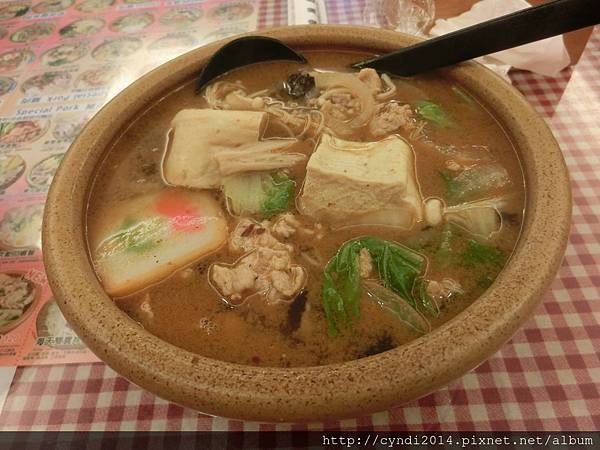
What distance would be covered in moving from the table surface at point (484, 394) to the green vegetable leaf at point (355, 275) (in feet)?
0.75

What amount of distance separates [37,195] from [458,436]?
1.43 m

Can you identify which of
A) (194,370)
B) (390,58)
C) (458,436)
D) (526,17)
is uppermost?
(526,17)

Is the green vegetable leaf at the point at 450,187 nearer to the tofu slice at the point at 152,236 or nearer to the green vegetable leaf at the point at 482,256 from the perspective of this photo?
the green vegetable leaf at the point at 482,256

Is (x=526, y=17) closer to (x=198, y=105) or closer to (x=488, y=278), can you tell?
(x=488, y=278)

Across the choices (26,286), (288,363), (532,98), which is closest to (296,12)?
(532,98)

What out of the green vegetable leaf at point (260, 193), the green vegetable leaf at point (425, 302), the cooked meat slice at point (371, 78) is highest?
the cooked meat slice at point (371, 78)

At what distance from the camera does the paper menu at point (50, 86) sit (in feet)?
4.01

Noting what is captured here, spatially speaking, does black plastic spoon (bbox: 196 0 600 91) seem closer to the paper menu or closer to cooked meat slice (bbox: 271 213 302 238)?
cooked meat slice (bbox: 271 213 302 238)

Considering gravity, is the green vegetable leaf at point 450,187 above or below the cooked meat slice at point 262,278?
above

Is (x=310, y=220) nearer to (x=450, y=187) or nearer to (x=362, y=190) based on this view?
(x=362, y=190)

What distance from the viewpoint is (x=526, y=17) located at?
1.12m

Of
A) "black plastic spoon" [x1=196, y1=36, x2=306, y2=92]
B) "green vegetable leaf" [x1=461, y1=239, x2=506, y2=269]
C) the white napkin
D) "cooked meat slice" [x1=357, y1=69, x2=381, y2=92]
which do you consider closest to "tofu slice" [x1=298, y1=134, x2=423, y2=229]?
"green vegetable leaf" [x1=461, y1=239, x2=506, y2=269]

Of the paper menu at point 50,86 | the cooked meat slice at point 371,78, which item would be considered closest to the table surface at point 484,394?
the paper menu at point 50,86

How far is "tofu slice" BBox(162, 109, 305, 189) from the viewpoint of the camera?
3.70 feet
